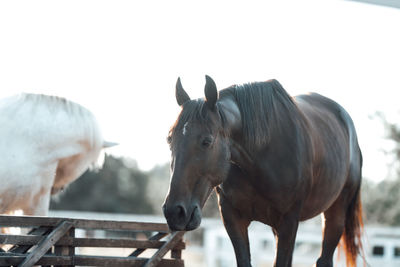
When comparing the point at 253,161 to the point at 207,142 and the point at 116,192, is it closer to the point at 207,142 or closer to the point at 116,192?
the point at 207,142

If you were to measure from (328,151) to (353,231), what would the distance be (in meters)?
1.14

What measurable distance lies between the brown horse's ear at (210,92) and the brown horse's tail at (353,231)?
2169mm

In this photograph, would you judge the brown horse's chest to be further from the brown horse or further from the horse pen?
the horse pen

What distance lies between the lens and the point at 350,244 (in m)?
4.95

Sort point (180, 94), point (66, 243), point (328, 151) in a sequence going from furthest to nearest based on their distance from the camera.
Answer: point (328, 151), point (66, 243), point (180, 94)

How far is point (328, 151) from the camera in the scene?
407 centimetres

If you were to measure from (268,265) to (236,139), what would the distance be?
8.83m

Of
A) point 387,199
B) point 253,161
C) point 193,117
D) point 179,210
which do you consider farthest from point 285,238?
point 387,199

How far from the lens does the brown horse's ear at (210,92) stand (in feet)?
10.2

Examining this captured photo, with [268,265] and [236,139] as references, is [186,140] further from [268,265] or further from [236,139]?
[268,265]

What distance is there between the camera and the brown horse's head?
116 inches

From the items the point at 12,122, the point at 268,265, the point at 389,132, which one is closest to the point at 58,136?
the point at 12,122

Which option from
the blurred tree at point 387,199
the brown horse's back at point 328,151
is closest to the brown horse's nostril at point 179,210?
the brown horse's back at point 328,151

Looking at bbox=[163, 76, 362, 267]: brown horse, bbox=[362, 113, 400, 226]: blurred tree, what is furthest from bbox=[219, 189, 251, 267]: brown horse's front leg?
bbox=[362, 113, 400, 226]: blurred tree
